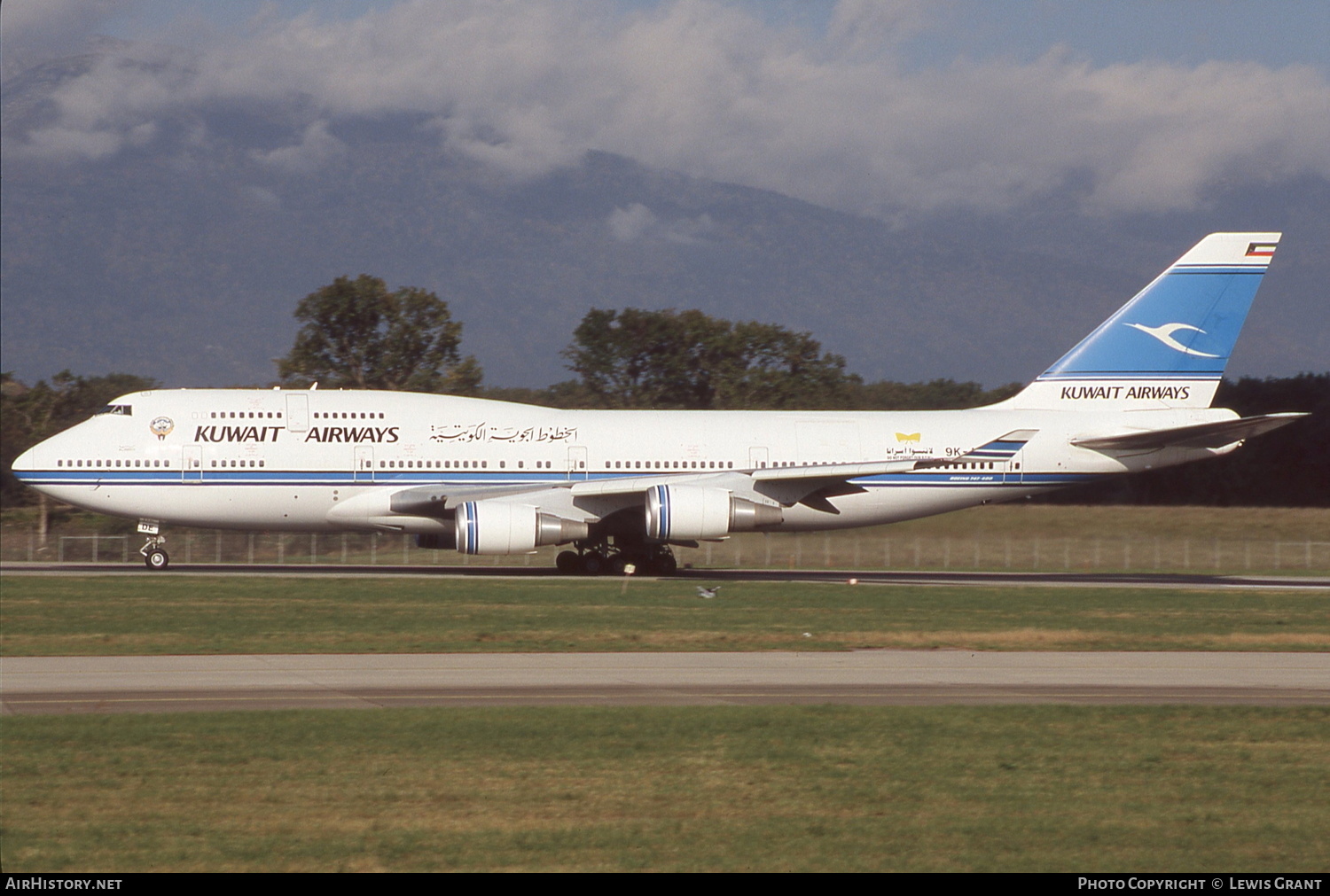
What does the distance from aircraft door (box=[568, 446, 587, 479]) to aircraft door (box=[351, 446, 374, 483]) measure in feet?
17.5

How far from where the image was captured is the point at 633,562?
39.2 metres

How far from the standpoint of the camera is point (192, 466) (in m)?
36.7

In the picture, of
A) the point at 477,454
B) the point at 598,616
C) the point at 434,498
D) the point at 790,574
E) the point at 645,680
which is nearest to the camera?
the point at 645,680

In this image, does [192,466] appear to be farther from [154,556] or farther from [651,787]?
[651,787]

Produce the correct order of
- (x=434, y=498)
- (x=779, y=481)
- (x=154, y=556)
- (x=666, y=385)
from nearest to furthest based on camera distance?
(x=434, y=498) < (x=154, y=556) < (x=779, y=481) < (x=666, y=385)

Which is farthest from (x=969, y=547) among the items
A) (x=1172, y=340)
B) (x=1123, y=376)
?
(x=1172, y=340)

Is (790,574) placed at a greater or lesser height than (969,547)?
lesser

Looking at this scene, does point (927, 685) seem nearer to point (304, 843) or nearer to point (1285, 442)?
point (304, 843)

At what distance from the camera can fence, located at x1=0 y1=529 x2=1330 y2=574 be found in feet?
156

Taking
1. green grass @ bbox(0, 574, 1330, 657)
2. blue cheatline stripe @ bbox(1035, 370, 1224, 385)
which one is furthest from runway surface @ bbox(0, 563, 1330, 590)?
blue cheatline stripe @ bbox(1035, 370, 1224, 385)

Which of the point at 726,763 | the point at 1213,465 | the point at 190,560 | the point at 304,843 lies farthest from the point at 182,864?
the point at 1213,465

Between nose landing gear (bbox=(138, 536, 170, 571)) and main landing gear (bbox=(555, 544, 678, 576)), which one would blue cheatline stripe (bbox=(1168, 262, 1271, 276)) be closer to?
main landing gear (bbox=(555, 544, 678, 576))

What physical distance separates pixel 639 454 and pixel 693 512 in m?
3.52

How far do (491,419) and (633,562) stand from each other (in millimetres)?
5655
